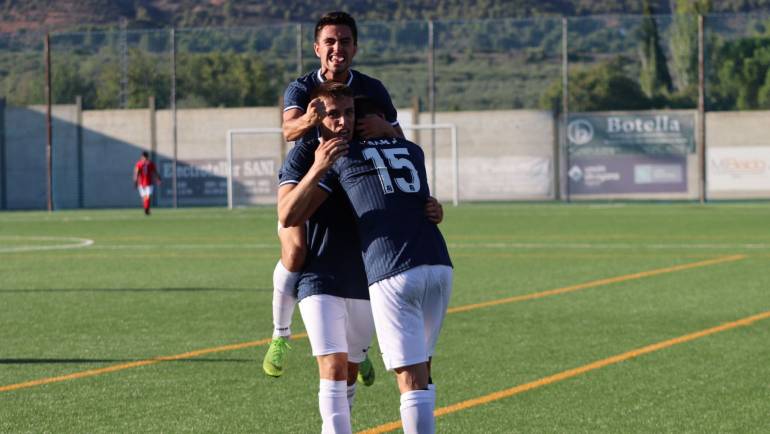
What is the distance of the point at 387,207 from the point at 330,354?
2.79 feet

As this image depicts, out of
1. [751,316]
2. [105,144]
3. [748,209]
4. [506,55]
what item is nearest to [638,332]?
[751,316]

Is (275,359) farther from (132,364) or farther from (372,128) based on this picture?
(132,364)

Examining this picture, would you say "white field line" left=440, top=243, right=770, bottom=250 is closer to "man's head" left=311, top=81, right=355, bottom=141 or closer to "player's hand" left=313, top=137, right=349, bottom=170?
"man's head" left=311, top=81, right=355, bottom=141

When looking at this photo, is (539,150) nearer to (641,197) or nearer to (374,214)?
(641,197)

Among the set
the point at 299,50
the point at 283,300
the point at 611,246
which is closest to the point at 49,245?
the point at 611,246

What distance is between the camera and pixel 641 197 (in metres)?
55.9

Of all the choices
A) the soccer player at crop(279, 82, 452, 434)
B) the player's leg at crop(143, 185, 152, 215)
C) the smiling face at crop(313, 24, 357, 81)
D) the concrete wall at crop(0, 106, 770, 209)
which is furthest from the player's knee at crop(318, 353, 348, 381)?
the concrete wall at crop(0, 106, 770, 209)

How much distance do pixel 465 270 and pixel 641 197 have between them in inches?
1415

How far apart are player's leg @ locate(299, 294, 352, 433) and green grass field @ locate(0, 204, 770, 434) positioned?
1.69 meters

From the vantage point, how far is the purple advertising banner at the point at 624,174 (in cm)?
5562

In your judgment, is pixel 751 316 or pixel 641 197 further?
pixel 641 197

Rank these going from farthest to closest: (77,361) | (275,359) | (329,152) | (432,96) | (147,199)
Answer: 1. (432,96)
2. (147,199)
3. (77,361)
4. (275,359)
5. (329,152)

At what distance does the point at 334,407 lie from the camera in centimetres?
694

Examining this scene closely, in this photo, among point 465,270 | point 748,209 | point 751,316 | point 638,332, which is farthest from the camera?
point 748,209
